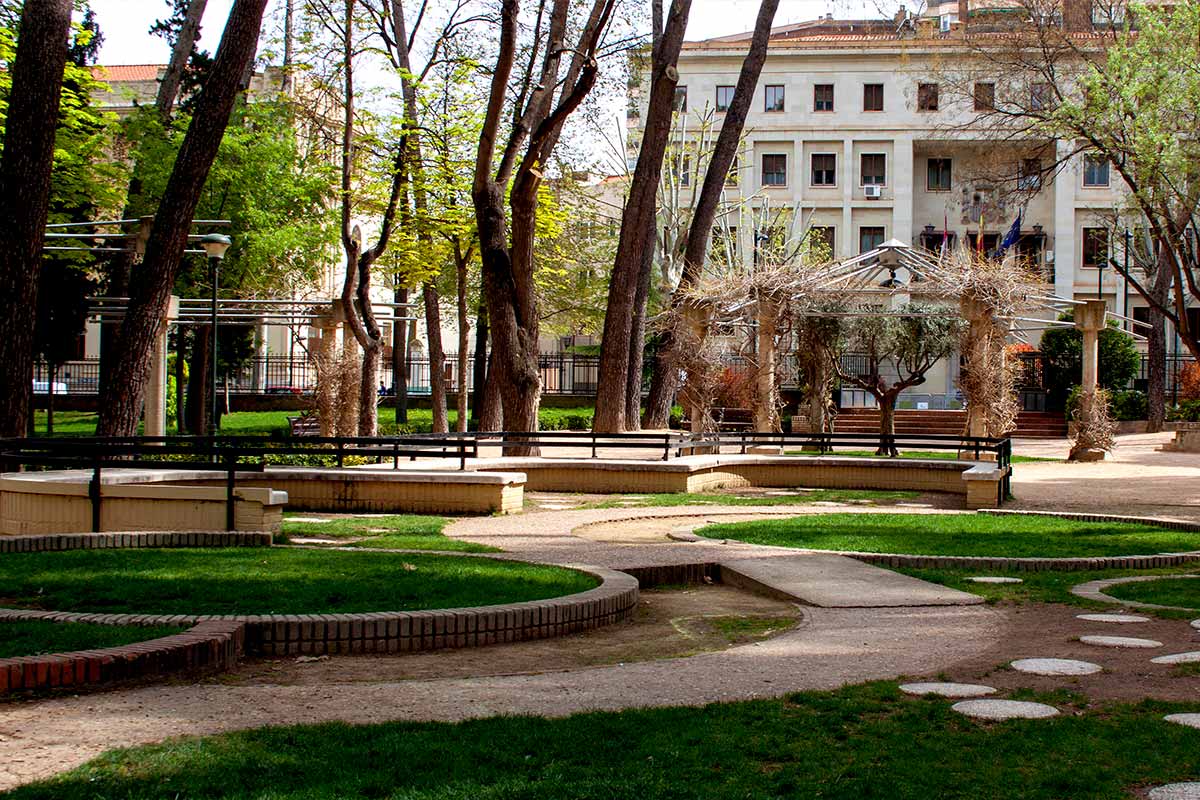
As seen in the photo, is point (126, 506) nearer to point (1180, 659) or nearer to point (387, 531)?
point (387, 531)

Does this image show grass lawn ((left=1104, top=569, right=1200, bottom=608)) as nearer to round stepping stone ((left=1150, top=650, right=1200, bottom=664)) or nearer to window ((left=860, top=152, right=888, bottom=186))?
round stepping stone ((left=1150, top=650, right=1200, bottom=664))

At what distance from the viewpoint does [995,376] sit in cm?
2389

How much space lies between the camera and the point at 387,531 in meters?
Result: 12.8

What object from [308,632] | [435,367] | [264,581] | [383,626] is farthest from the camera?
[435,367]

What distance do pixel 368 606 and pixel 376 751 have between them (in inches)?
117

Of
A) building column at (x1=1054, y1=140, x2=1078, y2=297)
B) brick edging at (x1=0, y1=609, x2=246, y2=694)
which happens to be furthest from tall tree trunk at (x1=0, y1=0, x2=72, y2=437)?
building column at (x1=1054, y1=140, x2=1078, y2=297)

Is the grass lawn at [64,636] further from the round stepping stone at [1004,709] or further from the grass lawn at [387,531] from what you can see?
the grass lawn at [387,531]

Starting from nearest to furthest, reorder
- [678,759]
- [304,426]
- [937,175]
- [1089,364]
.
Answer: [678,759] < [1089,364] < [304,426] < [937,175]

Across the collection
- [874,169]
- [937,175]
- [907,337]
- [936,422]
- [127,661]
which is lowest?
[127,661]

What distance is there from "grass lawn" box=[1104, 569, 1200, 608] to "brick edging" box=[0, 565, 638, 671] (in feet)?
13.0

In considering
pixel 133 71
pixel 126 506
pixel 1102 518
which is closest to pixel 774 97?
pixel 133 71

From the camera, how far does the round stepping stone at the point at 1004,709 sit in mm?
5324

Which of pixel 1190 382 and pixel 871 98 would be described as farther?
pixel 871 98

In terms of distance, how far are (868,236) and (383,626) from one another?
5007cm
